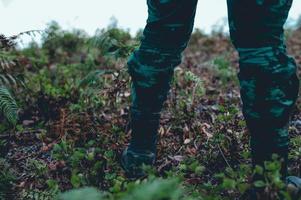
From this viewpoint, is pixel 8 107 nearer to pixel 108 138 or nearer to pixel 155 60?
pixel 108 138

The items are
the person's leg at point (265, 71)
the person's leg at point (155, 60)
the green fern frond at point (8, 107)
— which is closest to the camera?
the person's leg at point (265, 71)

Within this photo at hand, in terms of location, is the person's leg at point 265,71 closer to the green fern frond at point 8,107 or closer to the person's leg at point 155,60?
the person's leg at point 155,60

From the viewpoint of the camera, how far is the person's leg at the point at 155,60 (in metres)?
2.84

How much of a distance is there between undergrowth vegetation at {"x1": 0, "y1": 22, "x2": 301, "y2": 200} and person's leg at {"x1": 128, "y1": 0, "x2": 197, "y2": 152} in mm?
287

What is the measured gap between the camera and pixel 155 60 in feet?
9.68

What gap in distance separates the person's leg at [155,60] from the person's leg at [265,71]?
369 mm

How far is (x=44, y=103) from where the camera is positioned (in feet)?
14.7

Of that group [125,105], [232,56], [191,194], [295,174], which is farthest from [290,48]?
[191,194]

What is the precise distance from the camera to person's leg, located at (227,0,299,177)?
8.21ft

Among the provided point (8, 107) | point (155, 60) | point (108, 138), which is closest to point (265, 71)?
point (155, 60)

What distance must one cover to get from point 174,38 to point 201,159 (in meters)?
0.93

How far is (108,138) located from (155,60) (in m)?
0.96

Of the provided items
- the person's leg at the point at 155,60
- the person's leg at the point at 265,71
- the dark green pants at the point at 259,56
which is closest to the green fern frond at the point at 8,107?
the person's leg at the point at 155,60

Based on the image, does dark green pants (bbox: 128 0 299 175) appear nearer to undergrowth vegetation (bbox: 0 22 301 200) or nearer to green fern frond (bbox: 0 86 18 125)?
undergrowth vegetation (bbox: 0 22 301 200)
